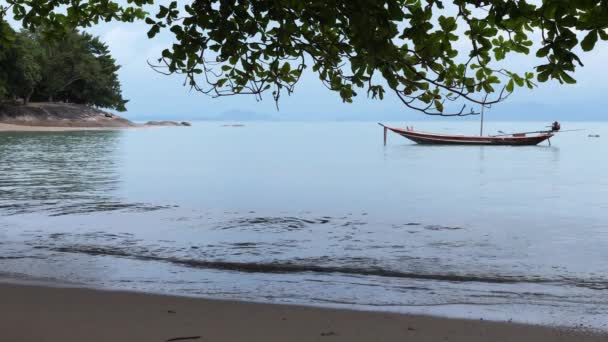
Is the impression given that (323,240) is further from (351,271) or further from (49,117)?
(49,117)

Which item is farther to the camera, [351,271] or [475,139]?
[475,139]

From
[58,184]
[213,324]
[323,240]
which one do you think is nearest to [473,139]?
[58,184]

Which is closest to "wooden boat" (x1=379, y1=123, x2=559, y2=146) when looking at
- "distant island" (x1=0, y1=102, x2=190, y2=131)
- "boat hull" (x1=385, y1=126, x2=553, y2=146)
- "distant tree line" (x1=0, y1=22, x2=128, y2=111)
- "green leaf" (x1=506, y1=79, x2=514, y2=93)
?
"boat hull" (x1=385, y1=126, x2=553, y2=146)

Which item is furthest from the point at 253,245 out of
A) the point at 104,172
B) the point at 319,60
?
the point at 104,172

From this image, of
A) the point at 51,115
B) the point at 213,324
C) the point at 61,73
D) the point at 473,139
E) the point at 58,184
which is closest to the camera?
the point at 213,324

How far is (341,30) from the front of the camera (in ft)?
15.8

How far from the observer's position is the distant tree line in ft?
214

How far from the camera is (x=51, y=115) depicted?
249 ft

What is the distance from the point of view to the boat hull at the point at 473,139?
55.8 m

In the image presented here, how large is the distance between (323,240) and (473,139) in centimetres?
4770

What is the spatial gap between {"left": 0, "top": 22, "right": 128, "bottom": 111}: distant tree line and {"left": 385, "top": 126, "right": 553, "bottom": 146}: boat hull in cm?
3147

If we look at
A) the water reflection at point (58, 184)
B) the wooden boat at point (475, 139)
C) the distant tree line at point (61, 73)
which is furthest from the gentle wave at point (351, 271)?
the distant tree line at point (61, 73)

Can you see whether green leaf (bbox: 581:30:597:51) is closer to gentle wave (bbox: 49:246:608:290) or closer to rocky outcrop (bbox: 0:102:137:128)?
gentle wave (bbox: 49:246:608:290)

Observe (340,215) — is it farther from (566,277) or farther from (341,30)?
(341,30)
